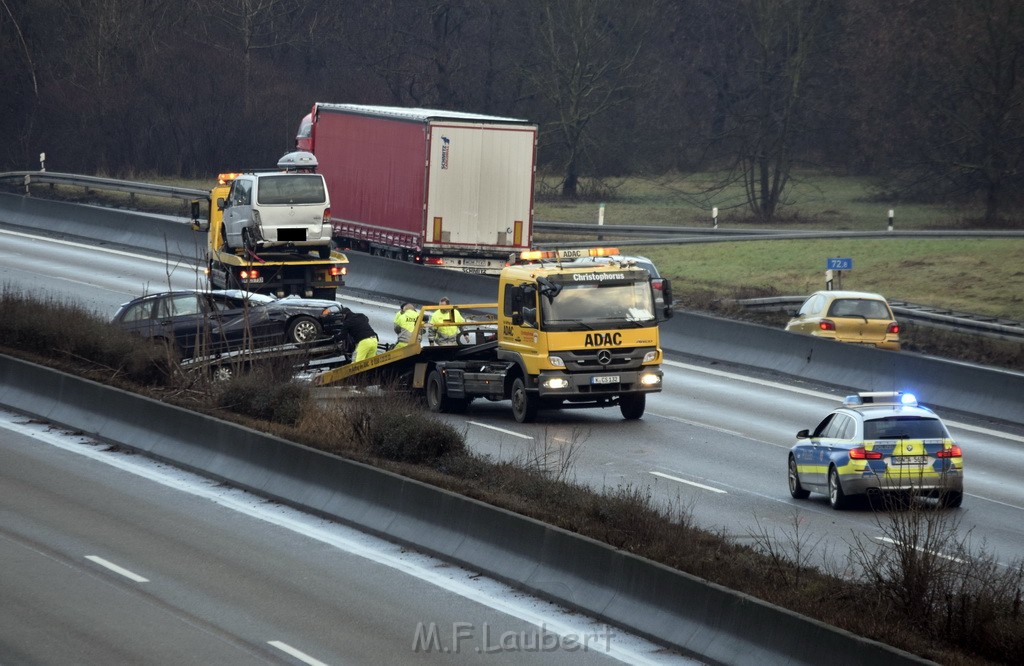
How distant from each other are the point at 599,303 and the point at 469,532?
29.8 ft

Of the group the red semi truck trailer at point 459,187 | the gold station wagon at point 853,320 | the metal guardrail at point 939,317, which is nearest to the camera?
the gold station wagon at point 853,320

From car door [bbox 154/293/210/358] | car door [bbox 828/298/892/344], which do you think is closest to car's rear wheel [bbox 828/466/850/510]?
car door [bbox 828/298/892/344]

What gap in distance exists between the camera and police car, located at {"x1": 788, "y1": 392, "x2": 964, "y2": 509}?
1733 cm

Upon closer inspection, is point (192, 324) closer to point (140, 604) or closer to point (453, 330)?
point (453, 330)

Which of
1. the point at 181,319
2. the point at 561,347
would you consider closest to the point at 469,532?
the point at 561,347

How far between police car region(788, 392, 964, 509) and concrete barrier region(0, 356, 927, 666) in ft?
16.5

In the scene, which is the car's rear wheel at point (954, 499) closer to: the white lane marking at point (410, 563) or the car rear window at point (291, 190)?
the white lane marking at point (410, 563)

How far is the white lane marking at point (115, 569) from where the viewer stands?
13.7m

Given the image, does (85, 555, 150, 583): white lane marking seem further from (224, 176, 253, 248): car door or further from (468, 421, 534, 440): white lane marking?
(224, 176, 253, 248): car door

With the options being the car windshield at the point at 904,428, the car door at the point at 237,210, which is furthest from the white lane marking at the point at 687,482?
the car door at the point at 237,210

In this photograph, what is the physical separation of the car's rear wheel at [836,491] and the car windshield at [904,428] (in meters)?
0.59

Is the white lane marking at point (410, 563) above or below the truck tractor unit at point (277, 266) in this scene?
below

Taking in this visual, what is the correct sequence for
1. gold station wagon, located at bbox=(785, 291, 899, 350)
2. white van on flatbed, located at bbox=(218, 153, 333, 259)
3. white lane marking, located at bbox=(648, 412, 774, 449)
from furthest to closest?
1. white van on flatbed, located at bbox=(218, 153, 333, 259)
2. gold station wagon, located at bbox=(785, 291, 899, 350)
3. white lane marking, located at bbox=(648, 412, 774, 449)

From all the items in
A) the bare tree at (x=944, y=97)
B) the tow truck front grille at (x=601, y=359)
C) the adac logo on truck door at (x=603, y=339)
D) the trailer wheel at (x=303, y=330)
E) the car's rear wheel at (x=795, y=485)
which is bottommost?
the car's rear wheel at (x=795, y=485)
